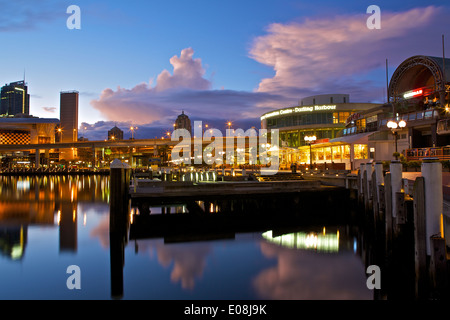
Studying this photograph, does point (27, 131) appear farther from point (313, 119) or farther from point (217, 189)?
point (217, 189)

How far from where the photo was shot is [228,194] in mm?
22844

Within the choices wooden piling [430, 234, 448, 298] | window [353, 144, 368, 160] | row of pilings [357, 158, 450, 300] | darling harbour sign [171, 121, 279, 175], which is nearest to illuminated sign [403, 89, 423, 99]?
window [353, 144, 368, 160]

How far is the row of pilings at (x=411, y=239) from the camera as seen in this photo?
30.8ft

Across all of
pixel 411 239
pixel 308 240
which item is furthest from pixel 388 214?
pixel 308 240

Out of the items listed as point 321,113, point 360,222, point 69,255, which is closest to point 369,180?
point 360,222

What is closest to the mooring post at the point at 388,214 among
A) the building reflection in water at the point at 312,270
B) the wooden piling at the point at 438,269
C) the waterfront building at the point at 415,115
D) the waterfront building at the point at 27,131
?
the building reflection in water at the point at 312,270

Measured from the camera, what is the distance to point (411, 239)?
15.5m

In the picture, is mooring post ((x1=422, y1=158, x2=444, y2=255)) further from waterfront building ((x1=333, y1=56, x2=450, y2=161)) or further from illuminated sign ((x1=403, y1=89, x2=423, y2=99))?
illuminated sign ((x1=403, y1=89, x2=423, y2=99))

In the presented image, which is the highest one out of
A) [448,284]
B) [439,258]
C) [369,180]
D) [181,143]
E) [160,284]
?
[181,143]

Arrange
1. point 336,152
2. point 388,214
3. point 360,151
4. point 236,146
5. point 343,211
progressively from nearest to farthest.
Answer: point 388,214
point 343,211
point 360,151
point 336,152
point 236,146

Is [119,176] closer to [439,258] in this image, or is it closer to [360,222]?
[439,258]

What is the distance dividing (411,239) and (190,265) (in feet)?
32.1

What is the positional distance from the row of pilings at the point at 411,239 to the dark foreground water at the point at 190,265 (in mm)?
970

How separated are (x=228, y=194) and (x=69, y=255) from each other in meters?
10.1
